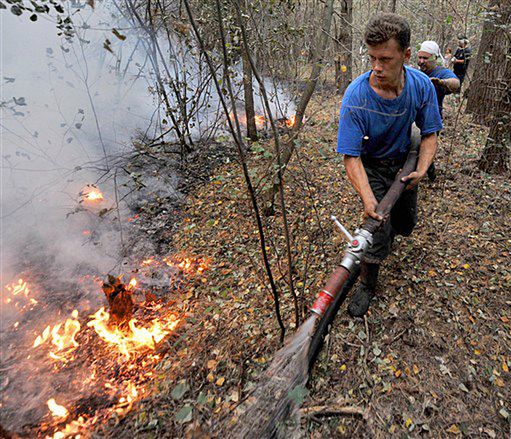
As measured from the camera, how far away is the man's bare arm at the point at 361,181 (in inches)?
97.6

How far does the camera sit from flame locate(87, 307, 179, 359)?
11.3 feet

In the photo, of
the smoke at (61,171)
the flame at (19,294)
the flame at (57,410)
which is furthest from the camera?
the flame at (19,294)

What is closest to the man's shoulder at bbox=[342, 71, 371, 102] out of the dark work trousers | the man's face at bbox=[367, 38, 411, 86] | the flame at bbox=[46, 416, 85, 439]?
the man's face at bbox=[367, 38, 411, 86]

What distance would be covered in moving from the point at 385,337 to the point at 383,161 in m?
1.62

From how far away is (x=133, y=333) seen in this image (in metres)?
3.61

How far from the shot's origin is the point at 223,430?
Answer: 2.10 metres

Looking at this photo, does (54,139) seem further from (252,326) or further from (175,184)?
(252,326)

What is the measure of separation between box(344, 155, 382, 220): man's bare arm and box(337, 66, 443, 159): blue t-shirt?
7 cm

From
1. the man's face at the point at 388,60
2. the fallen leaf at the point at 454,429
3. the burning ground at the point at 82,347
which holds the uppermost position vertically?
the man's face at the point at 388,60

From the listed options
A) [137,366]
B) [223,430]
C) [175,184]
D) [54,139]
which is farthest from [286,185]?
[54,139]

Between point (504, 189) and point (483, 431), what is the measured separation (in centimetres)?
373

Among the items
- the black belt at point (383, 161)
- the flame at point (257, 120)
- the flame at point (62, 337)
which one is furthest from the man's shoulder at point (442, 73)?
the flame at point (62, 337)

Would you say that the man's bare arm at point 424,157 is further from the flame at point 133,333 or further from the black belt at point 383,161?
the flame at point 133,333

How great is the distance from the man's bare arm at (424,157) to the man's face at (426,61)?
262 cm
